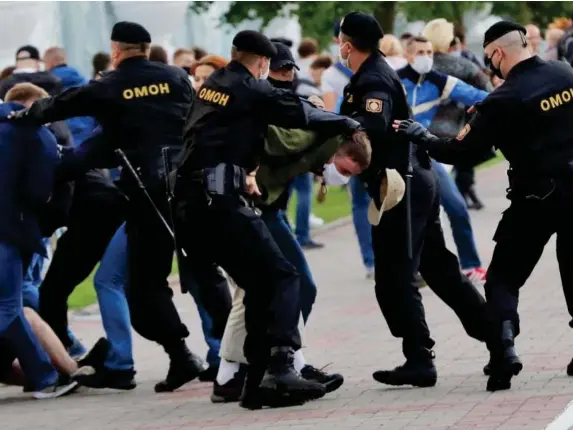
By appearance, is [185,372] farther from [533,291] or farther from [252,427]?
[533,291]

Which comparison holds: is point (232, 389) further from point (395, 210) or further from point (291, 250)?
point (395, 210)

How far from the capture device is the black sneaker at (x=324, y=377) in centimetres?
938

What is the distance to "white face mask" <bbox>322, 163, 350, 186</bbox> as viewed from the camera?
9.30 meters

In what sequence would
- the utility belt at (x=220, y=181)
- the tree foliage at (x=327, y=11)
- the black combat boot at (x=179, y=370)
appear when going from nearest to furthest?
the utility belt at (x=220, y=181) < the black combat boot at (x=179, y=370) < the tree foliage at (x=327, y=11)

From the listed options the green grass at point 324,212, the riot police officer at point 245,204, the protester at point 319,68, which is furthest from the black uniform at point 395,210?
the protester at point 319,68

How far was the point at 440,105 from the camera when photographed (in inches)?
545

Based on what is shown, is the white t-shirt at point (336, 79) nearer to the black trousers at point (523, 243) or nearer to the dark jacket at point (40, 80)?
the dark jacket at point (40, 80)

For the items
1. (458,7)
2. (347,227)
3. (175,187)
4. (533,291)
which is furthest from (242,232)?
(458,7)

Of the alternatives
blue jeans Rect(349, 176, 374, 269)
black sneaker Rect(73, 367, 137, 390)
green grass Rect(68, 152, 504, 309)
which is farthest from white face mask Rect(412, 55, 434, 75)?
black sneaker Rect(73, 367, 137, 390)

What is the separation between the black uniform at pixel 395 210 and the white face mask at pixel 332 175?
12 cm

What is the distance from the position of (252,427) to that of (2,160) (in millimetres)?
A: 2222

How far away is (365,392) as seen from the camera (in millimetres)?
9391

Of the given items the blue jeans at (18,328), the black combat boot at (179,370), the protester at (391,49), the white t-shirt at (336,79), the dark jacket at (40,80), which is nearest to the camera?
the blue jeans at (18,328)

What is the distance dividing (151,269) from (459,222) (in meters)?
4.76
